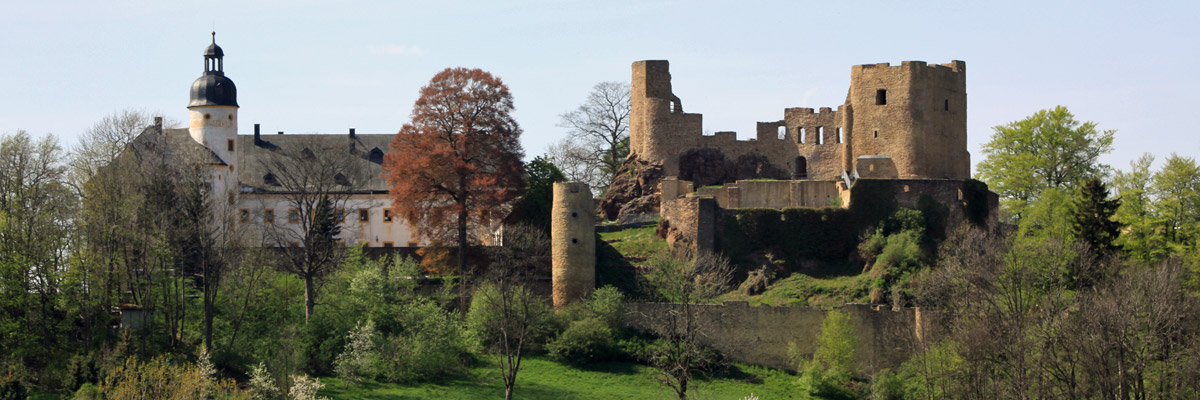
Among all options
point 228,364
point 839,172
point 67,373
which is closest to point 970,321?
point 839,172

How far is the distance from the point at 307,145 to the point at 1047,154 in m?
28.7

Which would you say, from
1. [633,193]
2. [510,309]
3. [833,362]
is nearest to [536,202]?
[633,193]

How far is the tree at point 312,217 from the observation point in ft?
186

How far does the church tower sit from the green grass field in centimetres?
1805

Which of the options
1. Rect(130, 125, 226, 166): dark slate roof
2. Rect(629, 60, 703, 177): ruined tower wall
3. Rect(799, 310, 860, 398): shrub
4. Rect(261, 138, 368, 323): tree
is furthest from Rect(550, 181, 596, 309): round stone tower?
Rect(130, 125, 226, 166): dark slate roof

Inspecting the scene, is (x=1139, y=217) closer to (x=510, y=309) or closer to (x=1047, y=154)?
(x=1047, y=154)

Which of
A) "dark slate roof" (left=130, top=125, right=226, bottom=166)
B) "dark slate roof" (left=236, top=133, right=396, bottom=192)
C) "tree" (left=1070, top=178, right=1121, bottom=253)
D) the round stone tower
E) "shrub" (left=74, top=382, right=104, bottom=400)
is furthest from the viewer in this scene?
"dark slate roof" (left=236, top=133, right=396, bottom=192)

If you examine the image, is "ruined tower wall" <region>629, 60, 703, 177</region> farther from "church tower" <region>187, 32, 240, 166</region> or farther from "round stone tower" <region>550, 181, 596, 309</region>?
"church tower" <region>187, 32, 240, 166</region>

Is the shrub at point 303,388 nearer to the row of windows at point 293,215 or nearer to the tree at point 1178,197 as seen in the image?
the row of windows at point 293,215

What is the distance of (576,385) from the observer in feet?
174

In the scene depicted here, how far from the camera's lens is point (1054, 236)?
190 feet

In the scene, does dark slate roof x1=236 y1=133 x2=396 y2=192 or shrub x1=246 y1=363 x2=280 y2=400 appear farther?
dark slate roof x1=236 y1=133 x2=396 y2=192

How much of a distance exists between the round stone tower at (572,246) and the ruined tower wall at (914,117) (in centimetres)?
1244

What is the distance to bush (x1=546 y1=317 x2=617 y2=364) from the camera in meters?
55.0
